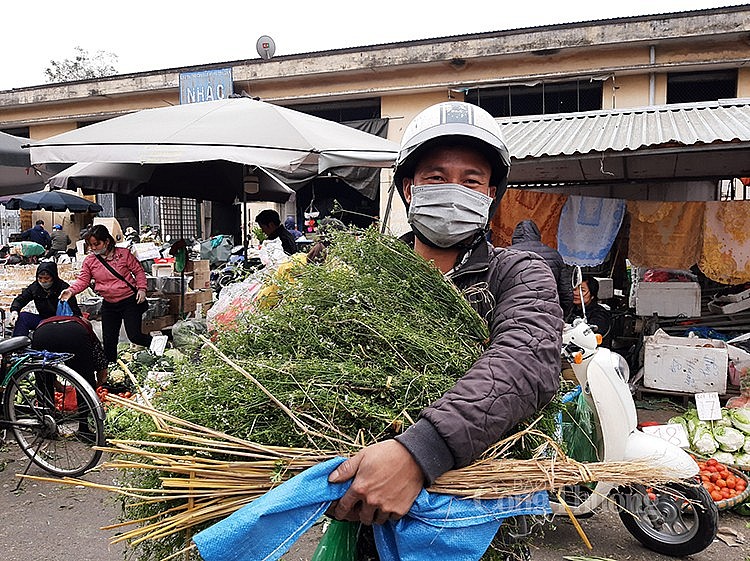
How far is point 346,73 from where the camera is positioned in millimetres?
12055

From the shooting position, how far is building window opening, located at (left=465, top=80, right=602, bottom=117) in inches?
430

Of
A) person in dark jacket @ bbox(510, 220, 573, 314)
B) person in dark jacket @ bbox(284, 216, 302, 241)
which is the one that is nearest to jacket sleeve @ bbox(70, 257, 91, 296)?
person in dark jacket @ bbox(510, 220, 573, 314)

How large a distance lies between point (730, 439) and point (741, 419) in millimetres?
292

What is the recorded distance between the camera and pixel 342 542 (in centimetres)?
144

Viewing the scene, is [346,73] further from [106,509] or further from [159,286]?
[106,509]

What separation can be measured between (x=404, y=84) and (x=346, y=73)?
1.23 m

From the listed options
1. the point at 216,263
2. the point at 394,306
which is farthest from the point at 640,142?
the point at 216,263

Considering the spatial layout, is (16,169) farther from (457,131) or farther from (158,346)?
(457,131)

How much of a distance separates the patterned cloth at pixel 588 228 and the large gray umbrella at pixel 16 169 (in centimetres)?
586

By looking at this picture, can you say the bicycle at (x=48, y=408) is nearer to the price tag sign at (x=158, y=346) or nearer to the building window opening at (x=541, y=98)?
the price tag sign at (x=158, y=346)

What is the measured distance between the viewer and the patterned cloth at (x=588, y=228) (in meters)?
6.84

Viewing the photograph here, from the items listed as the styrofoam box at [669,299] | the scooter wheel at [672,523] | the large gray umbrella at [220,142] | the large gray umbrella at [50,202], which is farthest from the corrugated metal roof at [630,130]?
the large gray umbrella at [50,202]

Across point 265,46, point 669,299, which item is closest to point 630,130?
point 669,299

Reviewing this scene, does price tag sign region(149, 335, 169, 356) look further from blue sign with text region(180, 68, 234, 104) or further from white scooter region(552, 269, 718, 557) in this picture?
blue sign with text region(180, 68, 234, 104)
